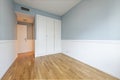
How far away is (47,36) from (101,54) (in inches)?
111

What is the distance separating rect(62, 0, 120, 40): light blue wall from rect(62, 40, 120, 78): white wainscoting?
169 millimetres

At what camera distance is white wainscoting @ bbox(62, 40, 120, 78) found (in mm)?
1752

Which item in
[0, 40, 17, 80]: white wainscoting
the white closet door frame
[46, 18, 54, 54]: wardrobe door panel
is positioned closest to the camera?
Answer: [0, 40, 17, 80]: white wainscoting

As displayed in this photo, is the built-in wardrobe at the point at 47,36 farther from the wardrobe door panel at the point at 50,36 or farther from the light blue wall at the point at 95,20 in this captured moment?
the light blue wall at the point at 95,20

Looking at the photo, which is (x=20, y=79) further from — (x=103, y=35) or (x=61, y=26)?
(x=61, y=26)

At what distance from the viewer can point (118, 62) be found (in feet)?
5.57

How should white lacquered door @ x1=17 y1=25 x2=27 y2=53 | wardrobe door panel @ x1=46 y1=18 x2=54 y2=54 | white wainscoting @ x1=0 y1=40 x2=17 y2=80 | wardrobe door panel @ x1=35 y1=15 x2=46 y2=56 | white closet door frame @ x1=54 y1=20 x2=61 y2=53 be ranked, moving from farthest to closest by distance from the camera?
white lacquered door @ x1=17 y1=25 x2=27 y2=53 → white closet door frame @ x1=54 y1=20 x2=61 y2=53 → wardrobe door panel @ x1=46 y1=18 x2=54 y2=54 → wardrobe door panel @ x1=35 y1=15 x2=46 y2=56 → white wainscoting @ x1=0 y1=40 x2=17 y2=80

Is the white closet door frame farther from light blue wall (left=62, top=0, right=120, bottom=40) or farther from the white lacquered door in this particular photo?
the white lacquered door

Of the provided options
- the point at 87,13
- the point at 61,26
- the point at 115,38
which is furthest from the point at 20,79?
the point at 61,26

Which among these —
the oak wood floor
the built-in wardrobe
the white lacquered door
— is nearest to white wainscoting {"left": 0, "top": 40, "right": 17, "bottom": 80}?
the oak wood floor

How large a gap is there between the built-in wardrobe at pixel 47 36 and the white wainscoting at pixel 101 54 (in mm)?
1707

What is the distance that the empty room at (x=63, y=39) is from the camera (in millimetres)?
1796

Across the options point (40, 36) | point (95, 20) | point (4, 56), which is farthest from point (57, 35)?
point (4, 56)

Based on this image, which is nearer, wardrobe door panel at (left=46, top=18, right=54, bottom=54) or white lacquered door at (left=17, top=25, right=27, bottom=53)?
wardrobe door panel at (left=46, top=18, right=54, bottom=54)
